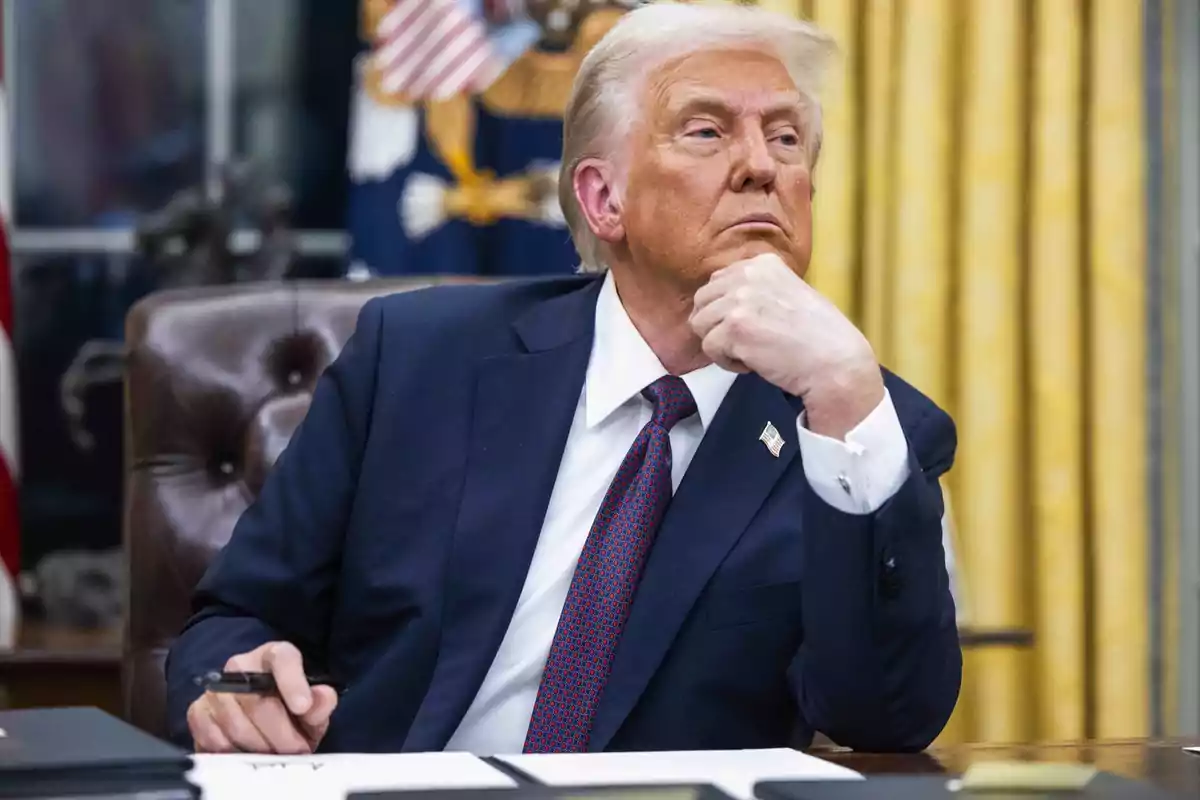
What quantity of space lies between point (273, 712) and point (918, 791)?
57cm

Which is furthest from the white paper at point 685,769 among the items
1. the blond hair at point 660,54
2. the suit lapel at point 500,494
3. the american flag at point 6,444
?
the american flag at point 6,444

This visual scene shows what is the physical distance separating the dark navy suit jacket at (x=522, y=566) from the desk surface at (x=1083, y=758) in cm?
16

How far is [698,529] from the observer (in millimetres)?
1479

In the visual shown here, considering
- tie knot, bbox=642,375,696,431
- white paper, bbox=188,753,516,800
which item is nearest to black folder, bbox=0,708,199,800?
white paper, bbox=188,753,516,800

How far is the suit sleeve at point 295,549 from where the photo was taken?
1.55 metres

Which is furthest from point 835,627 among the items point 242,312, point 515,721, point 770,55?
point 242,312

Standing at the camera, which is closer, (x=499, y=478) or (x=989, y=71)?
(x=499, y=478)

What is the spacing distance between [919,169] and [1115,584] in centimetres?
80

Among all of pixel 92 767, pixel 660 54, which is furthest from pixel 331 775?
pixel 660 54

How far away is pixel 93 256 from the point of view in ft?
9.99

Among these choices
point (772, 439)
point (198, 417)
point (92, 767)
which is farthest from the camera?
point (198, 417)

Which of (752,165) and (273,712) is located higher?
(752,165)

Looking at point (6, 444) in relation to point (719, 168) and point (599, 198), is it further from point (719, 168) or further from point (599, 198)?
point (719, 168)

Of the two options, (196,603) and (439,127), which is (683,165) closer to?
(196,603)
